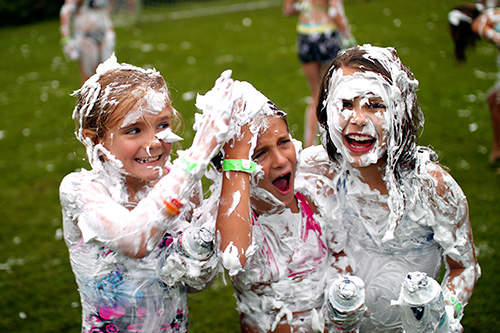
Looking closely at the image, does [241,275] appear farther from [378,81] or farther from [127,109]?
[378,81]

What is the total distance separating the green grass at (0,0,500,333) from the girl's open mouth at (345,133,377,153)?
855 mm

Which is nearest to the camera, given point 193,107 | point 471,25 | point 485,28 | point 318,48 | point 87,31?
point 471,25

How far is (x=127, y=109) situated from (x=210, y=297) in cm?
205

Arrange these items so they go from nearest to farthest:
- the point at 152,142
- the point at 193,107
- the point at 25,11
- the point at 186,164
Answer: the point at 186,164
the point at 152,142
the point at 193,107
the point at 25,11

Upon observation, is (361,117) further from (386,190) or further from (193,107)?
(193,107)

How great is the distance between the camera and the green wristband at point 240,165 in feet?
6.48

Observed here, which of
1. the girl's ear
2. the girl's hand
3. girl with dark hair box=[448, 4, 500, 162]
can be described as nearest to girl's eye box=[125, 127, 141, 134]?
the girl's ear

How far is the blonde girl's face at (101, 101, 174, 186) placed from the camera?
2.09 m

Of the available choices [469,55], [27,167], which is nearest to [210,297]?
[27,167]

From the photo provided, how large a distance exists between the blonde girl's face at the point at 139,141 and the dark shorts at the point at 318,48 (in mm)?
3852

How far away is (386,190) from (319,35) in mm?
3804

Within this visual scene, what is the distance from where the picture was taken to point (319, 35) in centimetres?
575

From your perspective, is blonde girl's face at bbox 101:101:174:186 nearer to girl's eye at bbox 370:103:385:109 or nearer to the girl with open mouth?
the girl with open mouth

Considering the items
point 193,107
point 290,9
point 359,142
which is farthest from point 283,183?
point 193,107
